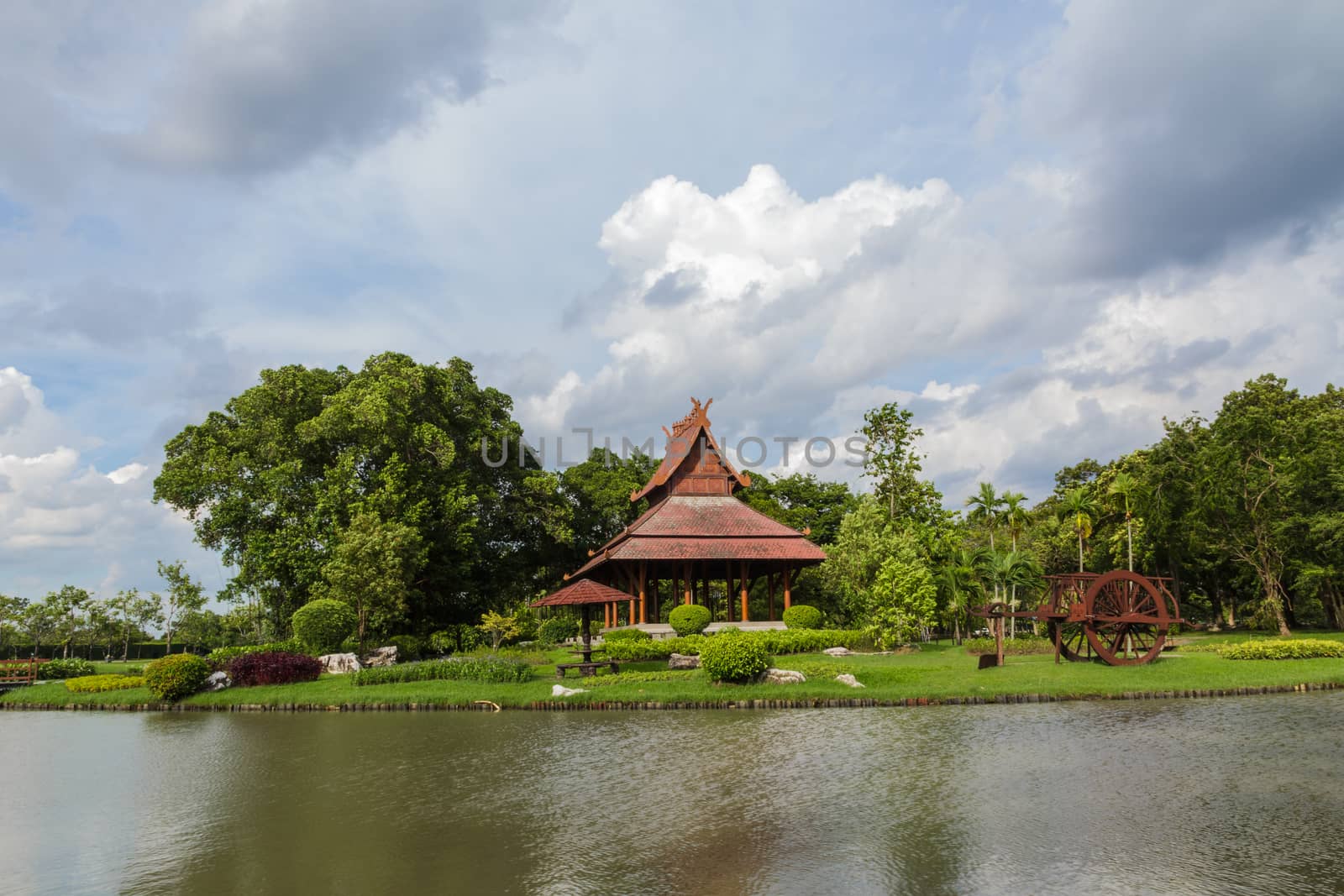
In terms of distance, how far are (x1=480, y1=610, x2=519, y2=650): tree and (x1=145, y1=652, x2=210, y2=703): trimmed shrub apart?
39.2 feet

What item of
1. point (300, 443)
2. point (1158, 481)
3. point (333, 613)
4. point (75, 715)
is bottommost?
point (75, 715)

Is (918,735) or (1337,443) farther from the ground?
(1337,443)

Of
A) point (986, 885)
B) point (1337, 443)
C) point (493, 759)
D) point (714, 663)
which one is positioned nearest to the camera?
point (986, 885)

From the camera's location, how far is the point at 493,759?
522 inches

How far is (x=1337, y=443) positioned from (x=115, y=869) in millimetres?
42712

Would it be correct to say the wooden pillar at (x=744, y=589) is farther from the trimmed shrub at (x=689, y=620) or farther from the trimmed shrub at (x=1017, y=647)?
the trimmed shrub at (x=1017, y=647)

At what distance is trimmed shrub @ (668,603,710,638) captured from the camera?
29.3 meters

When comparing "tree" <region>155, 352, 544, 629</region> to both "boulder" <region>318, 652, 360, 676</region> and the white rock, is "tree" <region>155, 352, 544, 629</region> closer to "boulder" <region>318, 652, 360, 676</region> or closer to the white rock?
the white rock

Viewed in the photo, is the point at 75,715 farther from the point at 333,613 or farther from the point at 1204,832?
the point at 1204,832

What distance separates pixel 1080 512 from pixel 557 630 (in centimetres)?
2424

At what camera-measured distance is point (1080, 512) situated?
3953cm

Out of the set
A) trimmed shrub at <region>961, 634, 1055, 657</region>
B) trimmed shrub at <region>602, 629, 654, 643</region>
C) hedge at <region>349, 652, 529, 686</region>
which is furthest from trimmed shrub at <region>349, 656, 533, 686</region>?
trimmed shrub at <region>961, 634, 1055, 657</region>

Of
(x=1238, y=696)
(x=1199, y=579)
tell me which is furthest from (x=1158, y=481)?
(x=1238, y=696)

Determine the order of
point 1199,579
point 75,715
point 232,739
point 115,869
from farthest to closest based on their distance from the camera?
point 1199,579 → point 75,715 → point 232,739 → point 115,869
